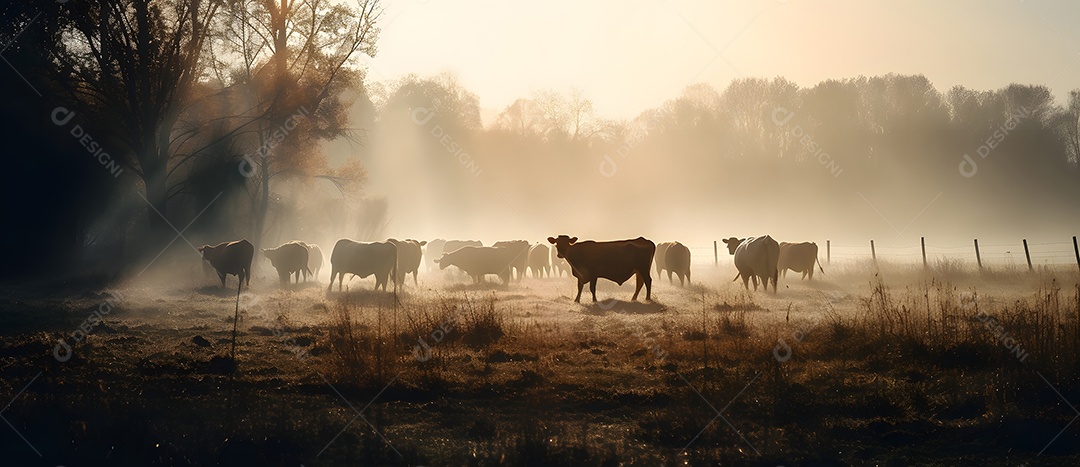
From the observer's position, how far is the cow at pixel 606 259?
19.0m

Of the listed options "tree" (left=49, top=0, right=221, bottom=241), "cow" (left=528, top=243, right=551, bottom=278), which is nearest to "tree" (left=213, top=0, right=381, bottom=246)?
"tree" (left=49, top=0, right=221, bottom=241)

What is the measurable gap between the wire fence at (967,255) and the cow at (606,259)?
14.2 metres

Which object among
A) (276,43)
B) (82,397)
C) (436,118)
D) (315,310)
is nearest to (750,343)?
(82,397)

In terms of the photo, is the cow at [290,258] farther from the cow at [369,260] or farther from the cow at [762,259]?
the cow at [762,259]

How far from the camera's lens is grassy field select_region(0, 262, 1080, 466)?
6285 millimetres

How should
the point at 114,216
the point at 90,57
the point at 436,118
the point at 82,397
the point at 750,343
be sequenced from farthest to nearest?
the point at 436,118
the point at 114,216
the point at 90,57
the point at 750,343
the point at 82,397

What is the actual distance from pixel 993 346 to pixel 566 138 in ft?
209

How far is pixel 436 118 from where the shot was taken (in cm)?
6700

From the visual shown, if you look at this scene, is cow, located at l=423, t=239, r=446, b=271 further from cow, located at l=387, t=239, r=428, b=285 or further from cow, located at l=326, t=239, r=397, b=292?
cow, located at l=326, t=239, r=397, b=292

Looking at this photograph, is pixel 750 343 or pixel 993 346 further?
pixel 750 343

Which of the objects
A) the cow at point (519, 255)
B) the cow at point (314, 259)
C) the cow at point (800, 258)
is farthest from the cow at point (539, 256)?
the cow at point (800, 258)

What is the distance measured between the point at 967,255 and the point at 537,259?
21939 mm

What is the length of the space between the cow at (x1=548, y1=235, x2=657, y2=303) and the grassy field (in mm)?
5370

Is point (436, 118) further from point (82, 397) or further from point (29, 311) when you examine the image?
point (82, 397)
